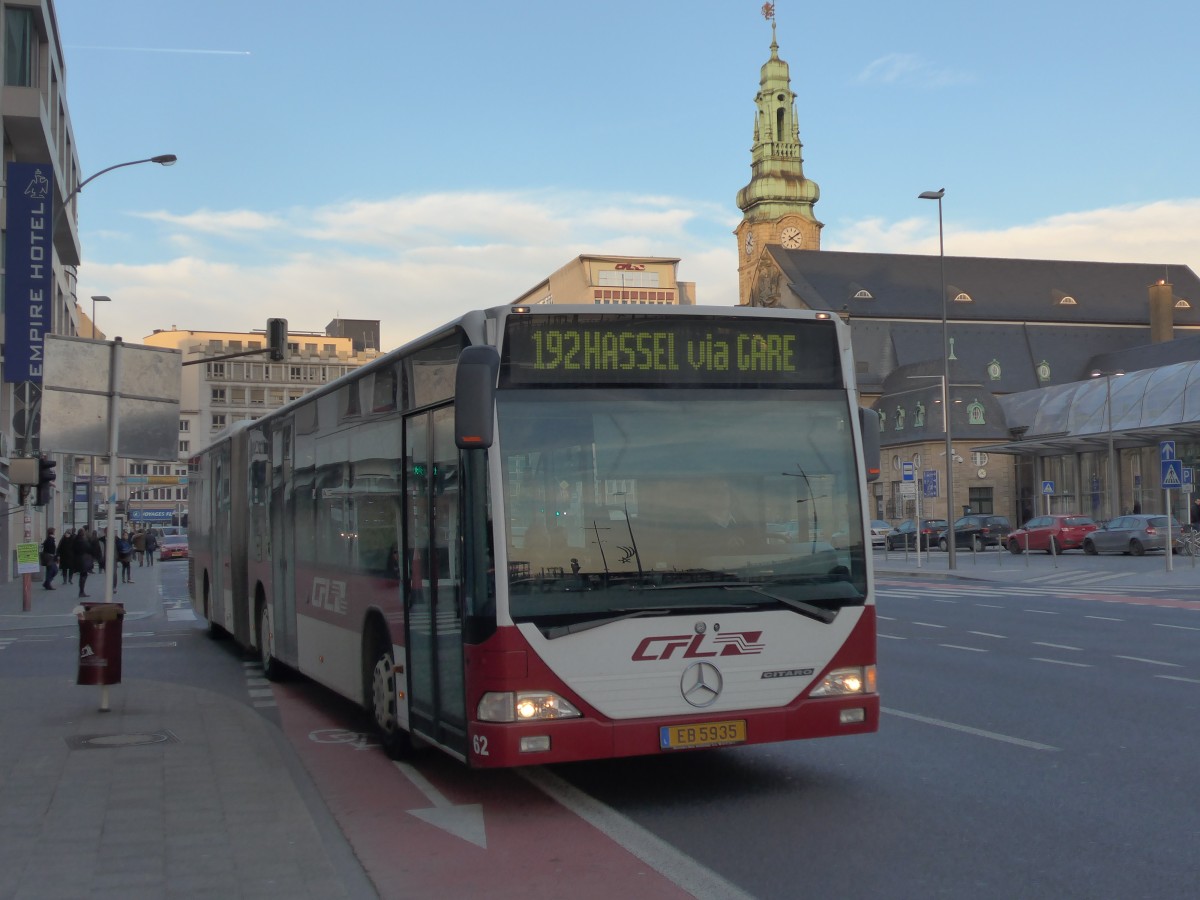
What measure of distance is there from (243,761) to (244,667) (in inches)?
299

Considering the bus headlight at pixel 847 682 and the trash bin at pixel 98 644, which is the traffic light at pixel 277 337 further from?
the bus headlight at pixel 847 682

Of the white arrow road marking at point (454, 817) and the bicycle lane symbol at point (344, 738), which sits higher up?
the bicycle lane symbol at point (344, 738)

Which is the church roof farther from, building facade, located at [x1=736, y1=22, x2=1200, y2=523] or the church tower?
the church tower

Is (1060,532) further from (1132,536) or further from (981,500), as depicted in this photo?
(981,500)

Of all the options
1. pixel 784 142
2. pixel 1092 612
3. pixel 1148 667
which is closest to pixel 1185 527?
pixel 1092 612

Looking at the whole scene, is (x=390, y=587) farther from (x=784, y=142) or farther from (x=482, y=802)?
(x=784, y=142)

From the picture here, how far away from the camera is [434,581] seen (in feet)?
28.0

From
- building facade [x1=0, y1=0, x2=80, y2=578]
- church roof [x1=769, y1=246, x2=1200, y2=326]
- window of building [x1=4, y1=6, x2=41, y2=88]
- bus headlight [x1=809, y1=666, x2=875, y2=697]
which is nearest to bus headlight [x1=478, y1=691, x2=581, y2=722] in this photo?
bus headlight [x1=809, y1=666, x2=875, y2=697]

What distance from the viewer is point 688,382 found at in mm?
8312

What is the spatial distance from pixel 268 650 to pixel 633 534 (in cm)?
833

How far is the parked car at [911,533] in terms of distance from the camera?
205 feet

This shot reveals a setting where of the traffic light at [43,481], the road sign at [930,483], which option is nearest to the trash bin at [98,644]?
the traffic light at [43,481]

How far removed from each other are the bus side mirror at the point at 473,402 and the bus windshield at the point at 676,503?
0.39 m

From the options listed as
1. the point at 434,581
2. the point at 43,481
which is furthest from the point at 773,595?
the point at 43,481
